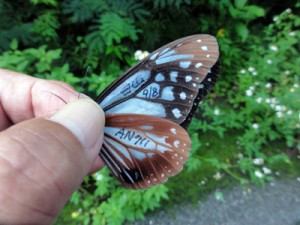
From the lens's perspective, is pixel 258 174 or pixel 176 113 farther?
pixel 258 174

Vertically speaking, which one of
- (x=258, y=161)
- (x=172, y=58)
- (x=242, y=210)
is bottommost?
(x=242, y=210)

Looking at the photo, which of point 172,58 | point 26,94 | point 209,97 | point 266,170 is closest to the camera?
point 172,58

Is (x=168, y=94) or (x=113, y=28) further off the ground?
(x=168, y=94)

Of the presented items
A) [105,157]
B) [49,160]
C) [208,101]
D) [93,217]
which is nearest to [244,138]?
[208,101]

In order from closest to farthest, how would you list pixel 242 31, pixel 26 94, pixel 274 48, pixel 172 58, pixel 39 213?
pixel 39 213, pixel 172 58, pixel 26 94, pixel 274 48, pixel 242 31

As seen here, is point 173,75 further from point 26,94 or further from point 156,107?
point 26,94

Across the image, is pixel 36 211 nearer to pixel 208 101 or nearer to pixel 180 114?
pixel 180 114

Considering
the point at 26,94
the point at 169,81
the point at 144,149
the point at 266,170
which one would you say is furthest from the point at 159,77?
the point at 266,170
